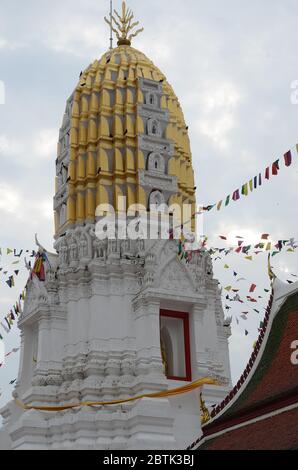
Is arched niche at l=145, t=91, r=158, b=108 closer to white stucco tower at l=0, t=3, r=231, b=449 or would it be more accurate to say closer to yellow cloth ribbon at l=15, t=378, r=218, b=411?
white stucco tower at l=0, t=3, r=231, b=449

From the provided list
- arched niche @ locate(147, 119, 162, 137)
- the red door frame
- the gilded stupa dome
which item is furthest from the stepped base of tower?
arched niche @ locate(147, 119, 162, 137)

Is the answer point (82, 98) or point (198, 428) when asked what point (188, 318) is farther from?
point (82, 98)

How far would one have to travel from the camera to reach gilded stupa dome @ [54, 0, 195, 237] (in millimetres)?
29312

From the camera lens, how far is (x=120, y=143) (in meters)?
30.0

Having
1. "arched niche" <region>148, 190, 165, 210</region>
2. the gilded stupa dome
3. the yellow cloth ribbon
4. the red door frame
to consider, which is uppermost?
the gilded stupa dome

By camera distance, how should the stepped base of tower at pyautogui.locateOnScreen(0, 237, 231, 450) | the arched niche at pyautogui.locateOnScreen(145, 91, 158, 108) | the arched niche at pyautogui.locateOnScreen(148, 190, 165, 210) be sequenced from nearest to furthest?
the stepped base of tower at pyautogui.locateOnScreen(0, 237, 231, 450) → the arched niche at pyautogui.locateOnScreen(148, 190, 165, 210) → the arched niche at pyautogui.locateOnScreen(145, 91, 158, 108)

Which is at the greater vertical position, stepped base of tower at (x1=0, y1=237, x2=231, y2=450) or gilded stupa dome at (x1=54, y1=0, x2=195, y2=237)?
gilded stupa dome at (x1=54, y1=0, x2=195, y2=237)

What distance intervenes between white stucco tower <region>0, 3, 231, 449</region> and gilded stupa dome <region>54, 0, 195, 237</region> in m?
0.06

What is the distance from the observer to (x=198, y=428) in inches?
973

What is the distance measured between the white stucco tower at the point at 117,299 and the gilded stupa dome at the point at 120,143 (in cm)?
6

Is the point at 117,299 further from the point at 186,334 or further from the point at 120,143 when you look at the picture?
the point at 120,143
